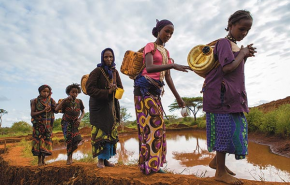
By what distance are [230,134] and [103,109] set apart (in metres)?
2.09

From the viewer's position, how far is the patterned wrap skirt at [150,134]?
2.46 meters

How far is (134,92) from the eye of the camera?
2715 millimetres

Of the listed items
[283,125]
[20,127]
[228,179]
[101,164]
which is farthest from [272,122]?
[20,127]

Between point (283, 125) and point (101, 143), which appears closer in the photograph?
point (101, 143)

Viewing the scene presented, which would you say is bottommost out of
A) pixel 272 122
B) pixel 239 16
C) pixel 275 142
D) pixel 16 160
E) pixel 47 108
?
pixel 275 142

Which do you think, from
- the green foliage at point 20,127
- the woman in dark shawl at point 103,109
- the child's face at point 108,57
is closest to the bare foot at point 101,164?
the woman in dark shawl at point 103,109

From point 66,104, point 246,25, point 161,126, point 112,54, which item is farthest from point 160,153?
point 66,104

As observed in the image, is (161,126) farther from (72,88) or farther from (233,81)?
(72,88)

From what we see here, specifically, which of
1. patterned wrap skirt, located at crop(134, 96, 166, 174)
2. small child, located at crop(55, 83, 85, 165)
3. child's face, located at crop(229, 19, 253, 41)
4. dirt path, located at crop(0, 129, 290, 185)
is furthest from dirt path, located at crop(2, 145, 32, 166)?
child's face, located at crop(229, 19, 253, 41)

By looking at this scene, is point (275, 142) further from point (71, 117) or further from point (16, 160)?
point (16, 160)

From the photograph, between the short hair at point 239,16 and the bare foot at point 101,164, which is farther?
the bare foot at point 101,164

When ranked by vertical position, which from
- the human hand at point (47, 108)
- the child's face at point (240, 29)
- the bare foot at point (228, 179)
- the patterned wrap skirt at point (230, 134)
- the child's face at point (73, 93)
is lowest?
the bare foot at point (228, 179)

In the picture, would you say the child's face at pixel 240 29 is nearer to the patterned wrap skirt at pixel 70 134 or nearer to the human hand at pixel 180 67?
the human hand at pixel 180 67

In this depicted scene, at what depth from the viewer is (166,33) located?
8.43 ft
